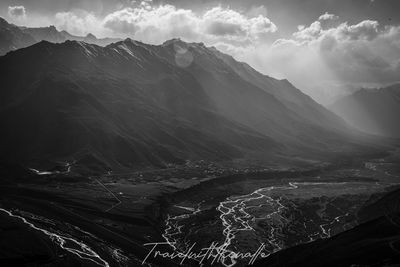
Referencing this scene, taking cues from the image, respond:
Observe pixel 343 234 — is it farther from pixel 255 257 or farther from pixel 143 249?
pixel 143 249

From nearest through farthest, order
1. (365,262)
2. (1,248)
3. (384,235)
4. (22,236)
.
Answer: (365,262) < (384,235) < (1,248) < (22,236)

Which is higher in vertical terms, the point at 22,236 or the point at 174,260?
the point at 22,236

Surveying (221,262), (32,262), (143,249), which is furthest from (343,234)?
(32,262)

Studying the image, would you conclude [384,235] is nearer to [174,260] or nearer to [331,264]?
[331,264]

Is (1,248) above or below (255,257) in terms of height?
above

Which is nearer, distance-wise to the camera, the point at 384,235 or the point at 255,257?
the point at 384,235

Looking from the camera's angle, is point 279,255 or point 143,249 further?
point 143,249

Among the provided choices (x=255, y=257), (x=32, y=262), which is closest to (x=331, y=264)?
(x=255, y=257)

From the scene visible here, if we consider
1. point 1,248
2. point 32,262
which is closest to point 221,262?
point 32,262

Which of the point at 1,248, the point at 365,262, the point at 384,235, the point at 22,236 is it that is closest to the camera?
the point at 365,262
